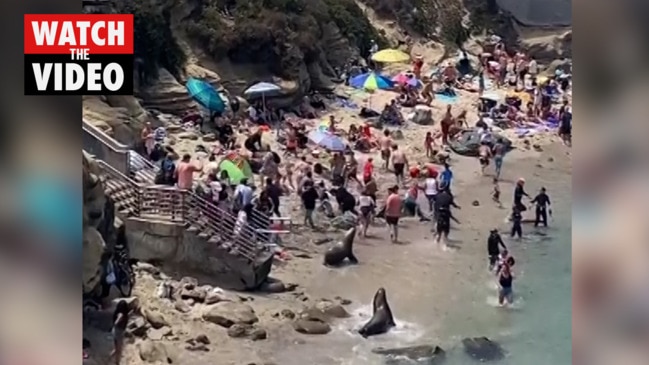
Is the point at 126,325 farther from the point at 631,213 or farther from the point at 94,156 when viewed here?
the point at 631,213

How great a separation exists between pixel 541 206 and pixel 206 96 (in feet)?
8.01

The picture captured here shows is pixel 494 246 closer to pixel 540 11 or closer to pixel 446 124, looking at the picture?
pixel 446 124

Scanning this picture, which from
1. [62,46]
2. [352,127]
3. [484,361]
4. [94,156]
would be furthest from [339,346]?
[62,46]

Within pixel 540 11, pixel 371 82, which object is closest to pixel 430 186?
pixel 371 82

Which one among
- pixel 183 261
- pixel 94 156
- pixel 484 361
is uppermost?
pixel 94 156

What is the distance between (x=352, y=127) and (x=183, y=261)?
1.49 m

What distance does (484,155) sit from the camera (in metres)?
7.89

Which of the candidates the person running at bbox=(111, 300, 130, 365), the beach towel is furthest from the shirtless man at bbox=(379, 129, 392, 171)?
the person running at bbox=(111, 300, 130, 365)

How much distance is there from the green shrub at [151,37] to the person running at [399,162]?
160 centimetres

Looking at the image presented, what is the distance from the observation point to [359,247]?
777 cm

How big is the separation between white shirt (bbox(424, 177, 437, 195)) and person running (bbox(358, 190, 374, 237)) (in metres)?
0.39

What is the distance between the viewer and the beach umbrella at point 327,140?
7.85 m

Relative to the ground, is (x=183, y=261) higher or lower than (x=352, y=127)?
lower

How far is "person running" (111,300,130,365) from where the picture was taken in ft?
25.2
